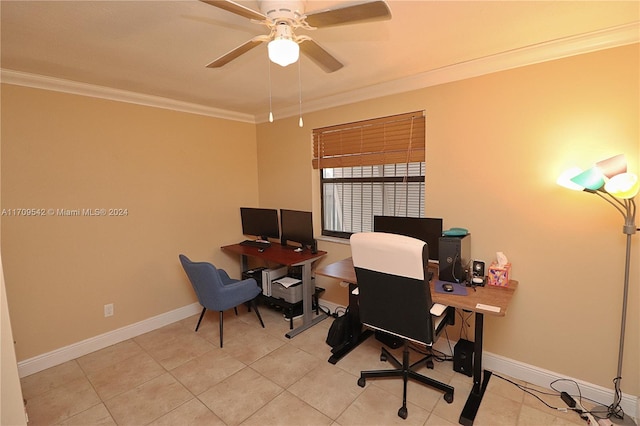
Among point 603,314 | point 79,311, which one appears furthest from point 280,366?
point 603,314

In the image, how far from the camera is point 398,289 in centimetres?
189

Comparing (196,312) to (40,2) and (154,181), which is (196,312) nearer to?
(154,181)

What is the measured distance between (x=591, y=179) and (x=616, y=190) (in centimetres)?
12

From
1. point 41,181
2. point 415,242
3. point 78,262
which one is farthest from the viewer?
point 78,262

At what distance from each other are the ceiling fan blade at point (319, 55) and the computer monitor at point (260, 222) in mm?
2085

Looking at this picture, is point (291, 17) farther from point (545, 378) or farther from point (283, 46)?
point (545, 378)

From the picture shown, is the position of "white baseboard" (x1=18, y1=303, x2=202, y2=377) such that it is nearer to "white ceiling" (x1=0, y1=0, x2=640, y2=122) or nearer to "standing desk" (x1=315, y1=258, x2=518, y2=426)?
"standing desk" (x1=315, y1=258, x2=518, y2=426)

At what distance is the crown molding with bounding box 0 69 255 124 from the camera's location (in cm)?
237

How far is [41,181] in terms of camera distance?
2.53 metres

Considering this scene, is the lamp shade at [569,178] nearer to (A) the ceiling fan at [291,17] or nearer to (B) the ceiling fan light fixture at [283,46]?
(A) the ceiling fan at [291,17]

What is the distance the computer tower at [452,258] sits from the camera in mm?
2248

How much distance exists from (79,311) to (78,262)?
45cm

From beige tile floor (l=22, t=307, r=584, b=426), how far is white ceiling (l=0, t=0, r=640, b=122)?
7.83 ft

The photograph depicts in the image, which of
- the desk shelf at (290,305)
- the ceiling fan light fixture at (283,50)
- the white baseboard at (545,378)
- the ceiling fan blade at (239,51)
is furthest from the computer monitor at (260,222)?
the white baseboard at (545,378)
